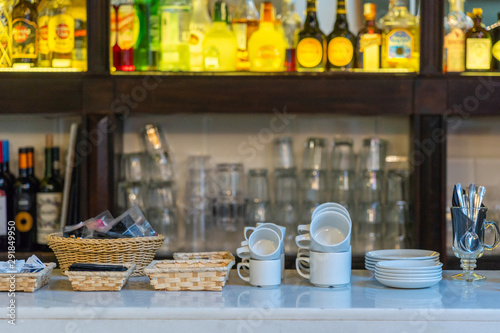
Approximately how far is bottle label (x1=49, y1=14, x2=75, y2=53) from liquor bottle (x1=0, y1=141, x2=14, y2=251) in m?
0.39

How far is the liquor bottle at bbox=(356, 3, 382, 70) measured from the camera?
2295mm

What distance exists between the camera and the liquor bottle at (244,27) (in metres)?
2.32

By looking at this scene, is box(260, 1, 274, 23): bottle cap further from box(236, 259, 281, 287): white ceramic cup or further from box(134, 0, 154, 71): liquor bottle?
box(236, 259, 281, 287): white ceramic cup

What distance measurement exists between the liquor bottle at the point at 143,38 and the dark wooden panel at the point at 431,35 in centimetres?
91

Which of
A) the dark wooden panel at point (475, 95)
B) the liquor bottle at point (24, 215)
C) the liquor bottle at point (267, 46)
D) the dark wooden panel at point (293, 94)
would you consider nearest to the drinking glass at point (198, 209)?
the dark wooden panel at point (293, 94)

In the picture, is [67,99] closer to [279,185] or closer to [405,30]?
[279,185]

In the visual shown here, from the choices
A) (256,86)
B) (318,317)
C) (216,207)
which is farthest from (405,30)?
(318,317)

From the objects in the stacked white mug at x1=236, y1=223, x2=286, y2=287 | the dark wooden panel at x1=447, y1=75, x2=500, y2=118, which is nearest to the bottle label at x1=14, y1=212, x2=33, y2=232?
the stacked white mug at x1=236, y1=223, x2=286, y2=287

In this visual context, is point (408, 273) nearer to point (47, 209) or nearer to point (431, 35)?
point (431, 35)

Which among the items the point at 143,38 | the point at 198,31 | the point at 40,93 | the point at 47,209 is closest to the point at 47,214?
the point at 47,209

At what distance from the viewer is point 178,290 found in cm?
145

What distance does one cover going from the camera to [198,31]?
2338mm

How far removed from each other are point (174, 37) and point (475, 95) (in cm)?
102

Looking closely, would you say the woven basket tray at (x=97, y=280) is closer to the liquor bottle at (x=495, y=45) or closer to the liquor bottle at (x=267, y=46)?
the liquor bottle at (x=267, y=46)
